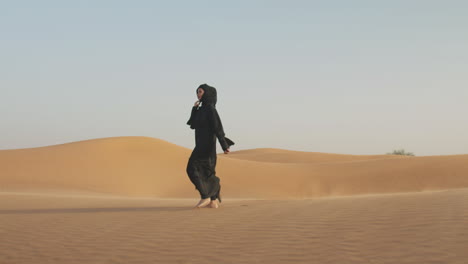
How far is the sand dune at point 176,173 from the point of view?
85.7ft

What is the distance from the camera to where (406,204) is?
8.05 meters

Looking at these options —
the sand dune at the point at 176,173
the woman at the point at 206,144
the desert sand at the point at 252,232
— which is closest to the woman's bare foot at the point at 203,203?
the woman at the point at 206,144

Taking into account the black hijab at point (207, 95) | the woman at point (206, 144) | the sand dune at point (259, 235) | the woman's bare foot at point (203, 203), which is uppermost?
the black hijab at point (207, 95)

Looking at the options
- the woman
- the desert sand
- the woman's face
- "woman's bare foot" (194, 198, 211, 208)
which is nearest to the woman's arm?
the woman

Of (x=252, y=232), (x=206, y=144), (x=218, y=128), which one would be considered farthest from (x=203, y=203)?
(x=252, y=232)

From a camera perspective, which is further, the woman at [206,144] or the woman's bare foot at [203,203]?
the woman's bare foot at [203,203]

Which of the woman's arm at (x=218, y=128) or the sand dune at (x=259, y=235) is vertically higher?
the woman's arm at (x=218, y=128)

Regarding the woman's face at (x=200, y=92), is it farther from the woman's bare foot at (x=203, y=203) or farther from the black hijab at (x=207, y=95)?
the woman's bare foot at (x=203, y=203)

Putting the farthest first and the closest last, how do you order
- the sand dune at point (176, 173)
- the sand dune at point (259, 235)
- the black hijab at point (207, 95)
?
1. the sand dune at point (176, 173)
2. the black hijab at point (207, 95)
3. the sand dune at point (259, 235)

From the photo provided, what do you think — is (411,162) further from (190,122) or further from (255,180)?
(190,122)

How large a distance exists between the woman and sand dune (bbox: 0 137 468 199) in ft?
52.4

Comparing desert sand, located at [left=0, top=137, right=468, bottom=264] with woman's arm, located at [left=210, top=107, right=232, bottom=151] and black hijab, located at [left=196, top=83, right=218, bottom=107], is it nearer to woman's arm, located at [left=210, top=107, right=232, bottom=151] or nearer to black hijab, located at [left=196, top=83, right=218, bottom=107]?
woman's arm, located at [left=210, top=107, right=232, bottom=151]

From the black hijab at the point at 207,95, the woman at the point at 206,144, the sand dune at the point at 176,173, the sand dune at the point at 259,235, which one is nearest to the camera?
the sand dune at the point at 259,235

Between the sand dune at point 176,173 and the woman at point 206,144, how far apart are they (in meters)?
16.0
